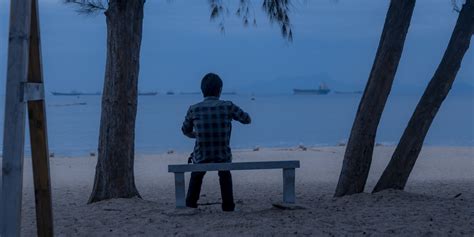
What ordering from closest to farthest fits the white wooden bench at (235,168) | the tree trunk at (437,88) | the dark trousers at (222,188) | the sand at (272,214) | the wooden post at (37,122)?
the wooden post at (37,122), the sand at (272,214), the white wooden bench at (235,168), the dark trousers at (222,188), the tree trunk at (437,88)

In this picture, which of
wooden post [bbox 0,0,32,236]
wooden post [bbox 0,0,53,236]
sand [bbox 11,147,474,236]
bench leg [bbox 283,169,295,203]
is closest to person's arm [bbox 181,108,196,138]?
sand [bbox 11,147,474,236]

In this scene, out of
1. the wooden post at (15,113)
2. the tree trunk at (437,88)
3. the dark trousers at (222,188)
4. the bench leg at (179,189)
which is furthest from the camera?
the tree trunk at (437,88)

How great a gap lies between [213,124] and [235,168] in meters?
0.51

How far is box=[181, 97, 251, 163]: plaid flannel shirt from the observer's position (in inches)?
300

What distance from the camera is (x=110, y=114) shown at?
895 cm

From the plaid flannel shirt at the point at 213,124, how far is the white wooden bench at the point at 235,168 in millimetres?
295

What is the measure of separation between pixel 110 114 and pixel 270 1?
2612mm

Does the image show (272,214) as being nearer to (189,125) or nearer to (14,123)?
(189,125)

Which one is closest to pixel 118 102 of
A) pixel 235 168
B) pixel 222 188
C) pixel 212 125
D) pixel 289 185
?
pixel 212 125

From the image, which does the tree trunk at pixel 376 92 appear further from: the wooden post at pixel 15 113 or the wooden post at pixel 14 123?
the wooden post at pixel 14 123

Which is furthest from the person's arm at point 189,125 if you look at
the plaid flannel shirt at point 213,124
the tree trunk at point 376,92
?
the tree trunk at point 376,92

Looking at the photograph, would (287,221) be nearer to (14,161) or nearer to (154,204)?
(154,204)

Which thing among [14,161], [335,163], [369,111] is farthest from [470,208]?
[335,163]

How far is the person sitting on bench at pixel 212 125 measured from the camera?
7.62 metres
